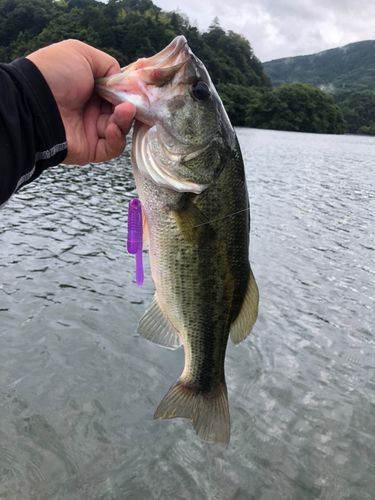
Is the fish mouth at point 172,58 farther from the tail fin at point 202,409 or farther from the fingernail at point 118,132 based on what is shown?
the tail fin at point 202,409

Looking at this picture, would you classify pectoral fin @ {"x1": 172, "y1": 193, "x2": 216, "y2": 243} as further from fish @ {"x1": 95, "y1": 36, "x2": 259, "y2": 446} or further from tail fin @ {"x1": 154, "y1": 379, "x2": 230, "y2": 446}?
tail fin @ {"x1": 154, "y1": 379, "x2": 230, "y2": 446}

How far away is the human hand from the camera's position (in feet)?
6.64

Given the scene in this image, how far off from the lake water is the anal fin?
8.00 ft

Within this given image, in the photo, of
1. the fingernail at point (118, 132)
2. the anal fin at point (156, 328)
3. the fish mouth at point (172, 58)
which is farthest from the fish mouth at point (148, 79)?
the anal fin at point (156, 328)

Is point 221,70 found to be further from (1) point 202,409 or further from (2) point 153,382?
(1) point 202,409

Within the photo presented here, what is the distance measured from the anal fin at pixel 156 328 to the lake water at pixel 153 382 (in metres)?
2.44

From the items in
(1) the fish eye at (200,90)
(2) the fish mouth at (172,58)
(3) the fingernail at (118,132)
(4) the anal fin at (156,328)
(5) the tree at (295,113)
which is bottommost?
(4) the anal fin at (156,328)

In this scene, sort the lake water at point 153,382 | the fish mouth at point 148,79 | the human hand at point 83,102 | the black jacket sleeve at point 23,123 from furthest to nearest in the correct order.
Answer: the lake water at point 153,382 < the human hand at point 83,102 < the fish mouth at point 148,79 < the black jacket sleeve at point 23,123

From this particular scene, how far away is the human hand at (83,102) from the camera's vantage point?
202 cm

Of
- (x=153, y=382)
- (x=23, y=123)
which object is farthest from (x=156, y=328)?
(x=153, y=382)

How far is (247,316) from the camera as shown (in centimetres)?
239

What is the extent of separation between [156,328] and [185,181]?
3.03 feet

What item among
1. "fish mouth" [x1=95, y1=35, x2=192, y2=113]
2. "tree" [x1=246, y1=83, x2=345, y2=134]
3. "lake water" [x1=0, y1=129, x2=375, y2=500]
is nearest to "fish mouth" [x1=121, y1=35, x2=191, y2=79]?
"fish mouth" [x1=95, y1=35, x2=192, y2=113]

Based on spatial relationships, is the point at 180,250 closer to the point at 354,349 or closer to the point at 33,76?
the point at 33,76
